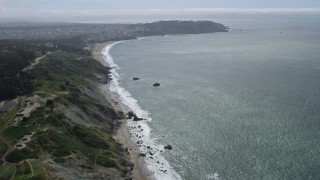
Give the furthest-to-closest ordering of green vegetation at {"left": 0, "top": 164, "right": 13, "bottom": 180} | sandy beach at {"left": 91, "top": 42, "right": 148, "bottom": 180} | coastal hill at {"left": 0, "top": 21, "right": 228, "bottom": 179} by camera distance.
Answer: sandy beach at {"left": 91, "top": 42, "right": 148, "bottom": 180}, coastal hill at {"left": 0, "top": 21, "right": 228, "bottom": 179}, green vegetation at {"left": 0, "top": 164, "right": 13, "bottom": 180}

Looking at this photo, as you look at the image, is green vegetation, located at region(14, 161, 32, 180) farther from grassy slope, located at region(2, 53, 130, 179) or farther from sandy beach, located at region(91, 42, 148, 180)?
sandy beach, located at region(91, 42, 148, 180)

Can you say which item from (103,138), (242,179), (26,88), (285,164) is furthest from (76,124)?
(285,164)

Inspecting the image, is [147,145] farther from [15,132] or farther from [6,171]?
[6,171]

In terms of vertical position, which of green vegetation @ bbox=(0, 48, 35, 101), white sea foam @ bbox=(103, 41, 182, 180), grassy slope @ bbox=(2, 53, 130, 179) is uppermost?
green vegetation @ bbox=(0, 48, 35, 101)

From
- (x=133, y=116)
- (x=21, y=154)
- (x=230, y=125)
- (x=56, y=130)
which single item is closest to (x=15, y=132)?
(x=56, y=130)

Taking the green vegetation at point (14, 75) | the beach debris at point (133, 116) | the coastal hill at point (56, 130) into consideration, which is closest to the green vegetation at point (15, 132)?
the coastal hill at point (56, 130)

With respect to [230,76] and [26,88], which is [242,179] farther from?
[230,76]

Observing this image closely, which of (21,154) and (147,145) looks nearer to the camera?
(21,154)

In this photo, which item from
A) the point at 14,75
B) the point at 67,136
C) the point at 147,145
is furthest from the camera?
the point at 14,75

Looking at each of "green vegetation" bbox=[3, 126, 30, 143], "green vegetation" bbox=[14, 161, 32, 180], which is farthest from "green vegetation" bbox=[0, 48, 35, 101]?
"green vegetation" bbox=[14, 161, 32, 180]

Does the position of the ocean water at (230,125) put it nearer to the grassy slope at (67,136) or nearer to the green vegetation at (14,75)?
the grassy slope at (67,136)
